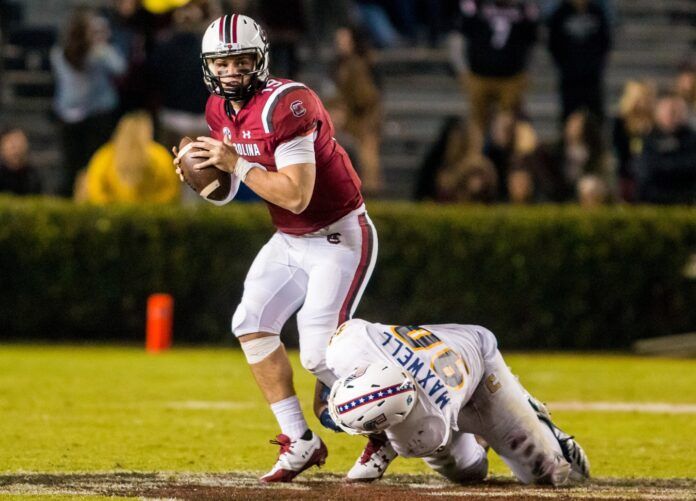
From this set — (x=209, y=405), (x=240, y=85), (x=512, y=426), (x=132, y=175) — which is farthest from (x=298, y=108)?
(x=132, y=175)

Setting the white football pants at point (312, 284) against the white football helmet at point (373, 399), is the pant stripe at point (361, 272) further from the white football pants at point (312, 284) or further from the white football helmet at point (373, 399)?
the white football helmet at point (373, 399)

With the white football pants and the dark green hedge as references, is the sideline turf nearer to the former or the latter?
the dark green hedge

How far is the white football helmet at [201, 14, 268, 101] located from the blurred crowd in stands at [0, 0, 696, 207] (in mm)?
6585

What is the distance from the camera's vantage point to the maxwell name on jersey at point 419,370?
573 cm

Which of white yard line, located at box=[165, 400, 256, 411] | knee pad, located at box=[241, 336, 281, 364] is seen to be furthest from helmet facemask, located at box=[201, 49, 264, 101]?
white yard line, located at box=[165, 400, 256, 411]

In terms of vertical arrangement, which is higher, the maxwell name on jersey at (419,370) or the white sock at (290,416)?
the maxwell name on jersey at (419,370)

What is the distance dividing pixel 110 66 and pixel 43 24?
347cm

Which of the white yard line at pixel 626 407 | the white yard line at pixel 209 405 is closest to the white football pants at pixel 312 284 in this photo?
the white yard line at pixel 209 405

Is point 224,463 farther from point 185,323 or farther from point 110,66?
point 110,66

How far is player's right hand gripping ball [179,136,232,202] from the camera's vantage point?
245 inches

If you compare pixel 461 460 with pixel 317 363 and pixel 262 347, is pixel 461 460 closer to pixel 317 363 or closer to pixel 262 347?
pixel 317 363

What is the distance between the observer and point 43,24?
716 inches

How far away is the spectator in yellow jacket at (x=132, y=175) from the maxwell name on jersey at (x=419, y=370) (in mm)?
7548

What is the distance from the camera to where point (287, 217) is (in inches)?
261
